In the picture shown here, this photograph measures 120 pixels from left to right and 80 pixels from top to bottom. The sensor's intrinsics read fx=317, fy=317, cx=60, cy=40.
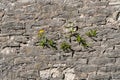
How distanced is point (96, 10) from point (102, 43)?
0.57 metres

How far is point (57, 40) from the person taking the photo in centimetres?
517

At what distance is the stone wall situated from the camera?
4977 millimetres

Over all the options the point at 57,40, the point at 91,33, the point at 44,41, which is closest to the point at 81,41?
the point at 91,33

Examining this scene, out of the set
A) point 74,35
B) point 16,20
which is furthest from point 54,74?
point 16,20

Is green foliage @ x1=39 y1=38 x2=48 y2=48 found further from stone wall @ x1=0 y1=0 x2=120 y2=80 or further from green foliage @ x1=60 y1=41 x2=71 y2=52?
green foliage @ x1=60 y1=41 x2=71 y2=52

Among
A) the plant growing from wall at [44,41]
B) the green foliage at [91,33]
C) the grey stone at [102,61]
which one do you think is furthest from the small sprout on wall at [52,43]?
the grey stone at [102,61]

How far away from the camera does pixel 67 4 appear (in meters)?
5.31

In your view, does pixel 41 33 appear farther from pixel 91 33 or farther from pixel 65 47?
pixel 91 33

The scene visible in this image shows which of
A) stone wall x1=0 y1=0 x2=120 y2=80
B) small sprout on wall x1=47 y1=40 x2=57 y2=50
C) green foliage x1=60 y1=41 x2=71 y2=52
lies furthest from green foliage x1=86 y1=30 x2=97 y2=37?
small sprout on wall x1=47 y1=40 x2=57 y2=50

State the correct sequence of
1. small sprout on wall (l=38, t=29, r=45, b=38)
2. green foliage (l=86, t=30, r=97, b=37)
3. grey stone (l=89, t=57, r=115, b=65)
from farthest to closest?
small sprout on wall (l=38, t=29, r=45, b=38) < green foliage (l=86, t=30, r=97, b=37) < grey stone (l=89, t=57, r=115, b=65)

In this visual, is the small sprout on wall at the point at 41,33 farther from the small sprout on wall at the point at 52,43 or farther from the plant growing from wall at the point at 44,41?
the small sprout on wall at the point at 52,43

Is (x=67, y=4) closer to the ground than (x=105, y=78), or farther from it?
farther from it

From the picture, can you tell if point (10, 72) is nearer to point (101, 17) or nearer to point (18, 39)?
point (18, 39)

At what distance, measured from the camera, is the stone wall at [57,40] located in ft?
16.3
